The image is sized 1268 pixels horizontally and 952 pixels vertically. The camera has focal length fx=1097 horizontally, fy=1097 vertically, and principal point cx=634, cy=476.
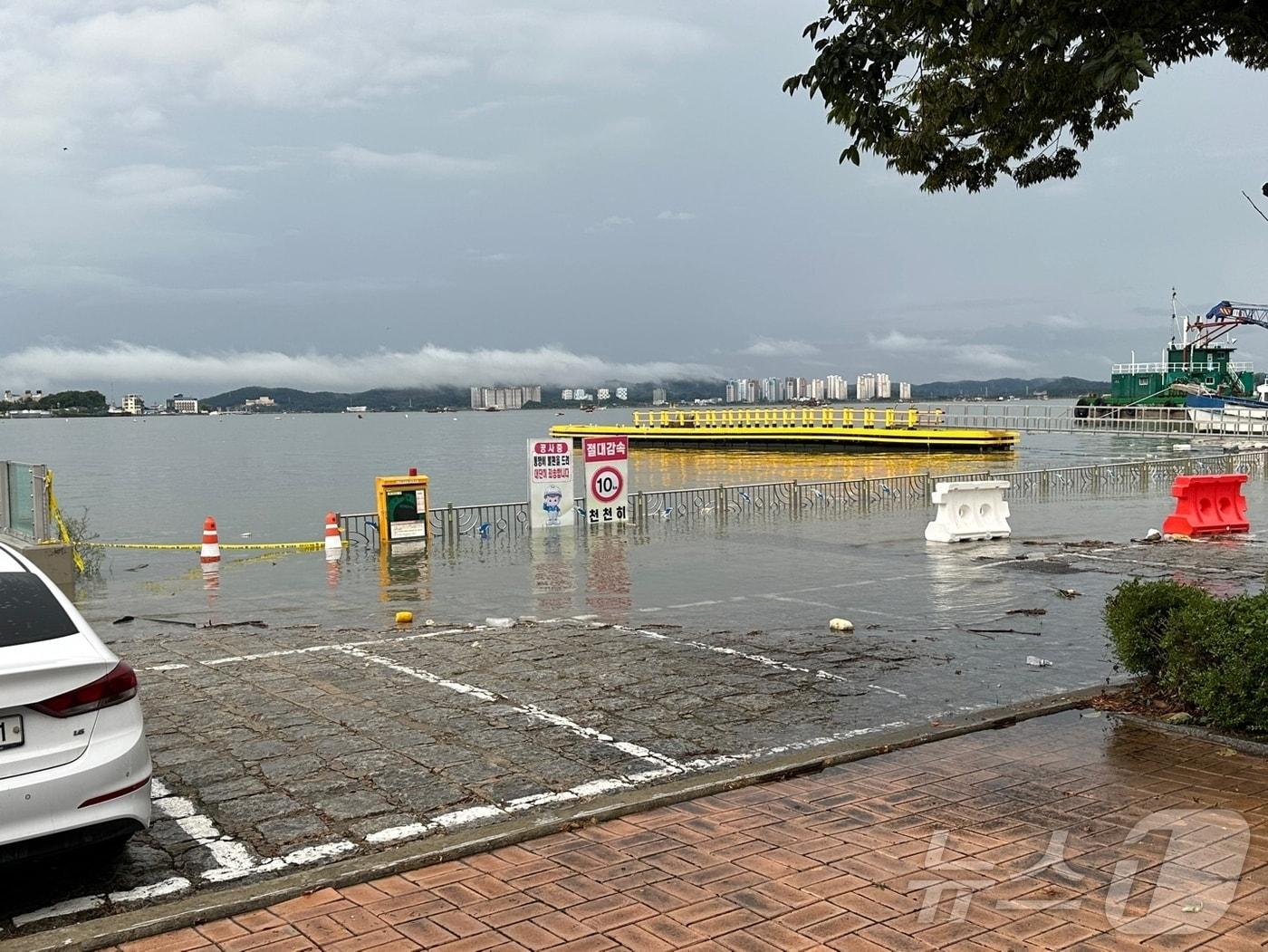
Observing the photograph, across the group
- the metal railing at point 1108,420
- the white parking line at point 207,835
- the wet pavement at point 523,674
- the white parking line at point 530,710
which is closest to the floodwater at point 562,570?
the wet pavement at point 523,674

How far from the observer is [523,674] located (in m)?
8.79

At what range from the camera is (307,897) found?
4559mm

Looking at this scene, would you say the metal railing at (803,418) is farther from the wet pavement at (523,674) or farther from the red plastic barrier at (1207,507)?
the wet pavement at (523,674)

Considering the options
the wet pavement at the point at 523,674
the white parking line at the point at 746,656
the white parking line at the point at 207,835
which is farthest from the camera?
the white parking line at the point at 746,656

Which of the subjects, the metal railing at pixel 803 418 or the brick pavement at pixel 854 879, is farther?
the metal railing at pixel 803 418

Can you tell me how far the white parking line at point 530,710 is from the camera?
6.61 meters

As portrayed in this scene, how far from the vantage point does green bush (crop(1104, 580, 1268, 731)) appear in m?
6.36

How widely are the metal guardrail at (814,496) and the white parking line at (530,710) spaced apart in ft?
37.0

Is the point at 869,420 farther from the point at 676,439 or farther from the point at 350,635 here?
the point at 350,635

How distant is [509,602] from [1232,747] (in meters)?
8.44

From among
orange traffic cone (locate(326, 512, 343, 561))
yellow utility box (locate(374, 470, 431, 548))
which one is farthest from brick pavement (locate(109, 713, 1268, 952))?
yellow utility box (locate(374, 470, 431, 548))

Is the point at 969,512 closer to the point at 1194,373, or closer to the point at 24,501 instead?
the point at 24,501

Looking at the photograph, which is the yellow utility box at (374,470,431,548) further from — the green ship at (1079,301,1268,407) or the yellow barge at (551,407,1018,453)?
the green ship at (1079,301,1268,407)

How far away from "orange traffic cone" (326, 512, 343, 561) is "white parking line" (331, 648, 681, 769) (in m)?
9.07
